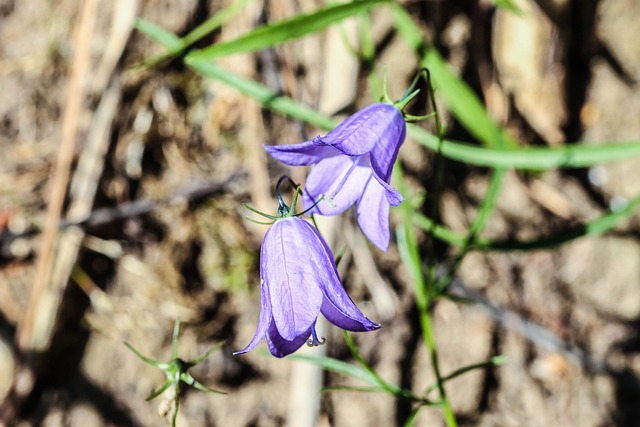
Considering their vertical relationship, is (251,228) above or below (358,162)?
above

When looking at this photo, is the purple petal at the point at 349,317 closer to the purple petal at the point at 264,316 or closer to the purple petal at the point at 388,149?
the purple petal at the point at 264,316

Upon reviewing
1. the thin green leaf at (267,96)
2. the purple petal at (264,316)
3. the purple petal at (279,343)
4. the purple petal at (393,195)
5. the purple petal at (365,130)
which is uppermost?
the thin green leaf at (267,96)

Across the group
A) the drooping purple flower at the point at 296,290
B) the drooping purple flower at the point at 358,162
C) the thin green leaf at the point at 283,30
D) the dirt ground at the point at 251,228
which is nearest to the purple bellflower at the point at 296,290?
the drooping purple flower at the point at 296,290

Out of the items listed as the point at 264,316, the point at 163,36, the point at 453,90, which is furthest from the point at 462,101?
the point at 264,316

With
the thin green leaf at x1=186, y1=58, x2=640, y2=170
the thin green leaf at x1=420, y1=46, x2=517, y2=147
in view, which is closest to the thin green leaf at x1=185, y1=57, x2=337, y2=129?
the thin green leaf at x1=186, y1=58, x2=640, y2=170

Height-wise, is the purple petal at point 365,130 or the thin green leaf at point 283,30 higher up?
the thin green leaf at point 283,30

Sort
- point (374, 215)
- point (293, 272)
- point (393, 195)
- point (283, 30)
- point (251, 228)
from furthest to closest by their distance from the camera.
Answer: point (251, 228) → point (283, 30) → point (374, 215) → point (293, 272) → point (393, 195)

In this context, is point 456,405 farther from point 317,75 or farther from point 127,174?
point 127,174

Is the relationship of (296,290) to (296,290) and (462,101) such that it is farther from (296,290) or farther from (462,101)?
(462,101)
